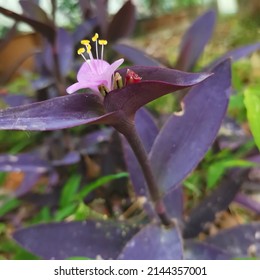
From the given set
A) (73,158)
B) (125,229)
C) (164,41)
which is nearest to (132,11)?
(73,158)

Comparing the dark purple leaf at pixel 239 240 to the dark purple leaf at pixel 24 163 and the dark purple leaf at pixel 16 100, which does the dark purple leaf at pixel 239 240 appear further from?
the dark purple leaf at pixel 16 100

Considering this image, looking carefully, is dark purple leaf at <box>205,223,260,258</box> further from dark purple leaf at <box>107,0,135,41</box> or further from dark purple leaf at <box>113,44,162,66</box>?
dark purple leaf at <box>107,0,135,41</box>

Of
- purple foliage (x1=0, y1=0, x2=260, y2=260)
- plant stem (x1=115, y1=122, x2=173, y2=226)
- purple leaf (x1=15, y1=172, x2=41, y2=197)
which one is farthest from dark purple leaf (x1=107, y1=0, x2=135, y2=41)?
plant stem (x1=115, y1=122, x2=173, y2=226)

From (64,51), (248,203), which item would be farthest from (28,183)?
(248,203)

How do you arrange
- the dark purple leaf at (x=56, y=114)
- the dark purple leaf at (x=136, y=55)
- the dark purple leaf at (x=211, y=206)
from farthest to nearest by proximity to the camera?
the dark purple leaf at (x=136, y=55) < the dark purple leaf at (x=211, y=206) < the dark purple leaf at (x=56, y=114)

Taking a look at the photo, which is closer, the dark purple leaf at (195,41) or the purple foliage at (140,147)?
the purple foliage at (140,147)

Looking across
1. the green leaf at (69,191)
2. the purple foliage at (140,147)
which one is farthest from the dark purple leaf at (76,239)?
the green leaf at (69,191)
